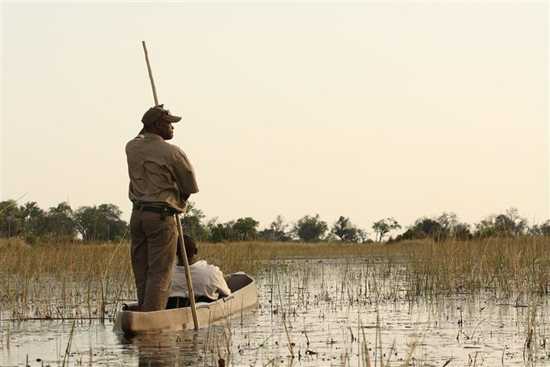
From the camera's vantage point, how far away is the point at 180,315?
35.8 ft

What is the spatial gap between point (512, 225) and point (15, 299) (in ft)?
26.5

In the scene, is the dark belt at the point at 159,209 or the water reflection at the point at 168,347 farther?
the dark belt at the point at 159,209

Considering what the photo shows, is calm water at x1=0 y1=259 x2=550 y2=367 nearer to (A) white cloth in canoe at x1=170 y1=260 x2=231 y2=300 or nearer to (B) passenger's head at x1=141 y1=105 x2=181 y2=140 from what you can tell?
(A) white cloth in canoe at x1=170 y1=260 x2=231 y2=300

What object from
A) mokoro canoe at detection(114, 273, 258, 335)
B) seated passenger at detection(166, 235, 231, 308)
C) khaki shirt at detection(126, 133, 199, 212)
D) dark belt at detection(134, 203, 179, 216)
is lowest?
mokoro canoe at detection(114, 273, 258, 335)

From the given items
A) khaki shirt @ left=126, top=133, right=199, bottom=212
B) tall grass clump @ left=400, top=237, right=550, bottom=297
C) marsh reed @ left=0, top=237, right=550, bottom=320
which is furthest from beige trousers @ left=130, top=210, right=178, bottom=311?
tall grass clump @ left=400, top=237, right=550, bottom=297

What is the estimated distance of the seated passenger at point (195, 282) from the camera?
39.6ft

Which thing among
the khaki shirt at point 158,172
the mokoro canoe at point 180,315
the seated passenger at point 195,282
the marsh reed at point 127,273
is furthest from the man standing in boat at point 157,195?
the marsh reed at point 127,273

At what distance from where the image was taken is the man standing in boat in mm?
10852

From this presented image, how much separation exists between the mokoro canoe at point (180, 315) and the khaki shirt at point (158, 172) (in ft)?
3.61

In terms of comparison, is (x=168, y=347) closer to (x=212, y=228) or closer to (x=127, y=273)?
(x=127, y=273)

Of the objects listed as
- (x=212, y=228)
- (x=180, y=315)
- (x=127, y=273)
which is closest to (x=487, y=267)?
(x=127, y=273)

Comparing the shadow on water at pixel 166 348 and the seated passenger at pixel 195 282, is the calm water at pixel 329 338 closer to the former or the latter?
the shadow on water at pixel 166 348

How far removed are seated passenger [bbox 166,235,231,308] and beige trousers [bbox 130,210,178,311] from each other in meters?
0.92

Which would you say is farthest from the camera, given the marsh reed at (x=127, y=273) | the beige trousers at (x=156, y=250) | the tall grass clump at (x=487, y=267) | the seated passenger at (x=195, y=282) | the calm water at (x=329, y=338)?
the tall grass clump at (x=487, y=267)
